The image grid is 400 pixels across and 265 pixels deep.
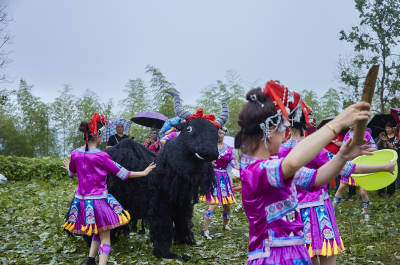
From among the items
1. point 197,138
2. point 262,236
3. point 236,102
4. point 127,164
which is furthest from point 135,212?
point 236,102

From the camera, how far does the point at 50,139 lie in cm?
2662

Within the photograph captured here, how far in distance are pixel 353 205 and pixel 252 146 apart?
25.9ft

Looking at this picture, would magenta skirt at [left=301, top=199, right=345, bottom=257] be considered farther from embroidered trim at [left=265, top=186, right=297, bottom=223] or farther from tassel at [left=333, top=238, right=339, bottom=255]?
embroidered trim at [left=265, top=186, right=297, bottom=223]

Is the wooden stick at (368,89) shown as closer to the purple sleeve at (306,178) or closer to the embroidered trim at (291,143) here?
the purple sleeve at (306,178)

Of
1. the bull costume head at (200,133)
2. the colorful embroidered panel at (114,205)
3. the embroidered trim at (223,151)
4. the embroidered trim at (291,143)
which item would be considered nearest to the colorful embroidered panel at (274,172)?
the embroidered trim at (291,143)

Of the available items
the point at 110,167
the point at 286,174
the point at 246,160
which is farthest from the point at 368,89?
the point at 110,167

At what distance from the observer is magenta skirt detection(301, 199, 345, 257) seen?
3.48 m

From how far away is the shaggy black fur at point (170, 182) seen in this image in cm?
518

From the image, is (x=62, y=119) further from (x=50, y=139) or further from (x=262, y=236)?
(x=262, y=236)

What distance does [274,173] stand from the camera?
200cm

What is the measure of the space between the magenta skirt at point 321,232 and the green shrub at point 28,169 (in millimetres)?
13417

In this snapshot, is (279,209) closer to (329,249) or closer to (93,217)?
(329,249)

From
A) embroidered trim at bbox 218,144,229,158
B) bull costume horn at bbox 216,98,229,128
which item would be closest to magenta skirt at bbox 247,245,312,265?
bull costume horn at bbox 216,98,229,128

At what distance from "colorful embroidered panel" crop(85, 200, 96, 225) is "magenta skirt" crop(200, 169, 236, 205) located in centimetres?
242
